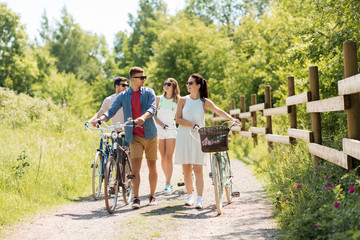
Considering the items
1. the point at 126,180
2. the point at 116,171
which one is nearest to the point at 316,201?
the point at 116,171

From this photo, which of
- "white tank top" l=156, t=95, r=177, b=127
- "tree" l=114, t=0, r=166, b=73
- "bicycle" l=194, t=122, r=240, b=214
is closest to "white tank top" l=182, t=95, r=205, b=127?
"bicycle" l=194, t=122, r=240, b=214

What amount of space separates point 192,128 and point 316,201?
2.64 meters

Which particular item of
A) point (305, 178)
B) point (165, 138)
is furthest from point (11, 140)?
point (305, 178)

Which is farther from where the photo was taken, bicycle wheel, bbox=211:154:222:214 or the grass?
bicycle wheel, bbox=211:154:222:214

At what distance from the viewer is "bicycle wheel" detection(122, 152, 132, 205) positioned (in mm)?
7559

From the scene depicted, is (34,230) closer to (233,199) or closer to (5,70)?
(233,199)

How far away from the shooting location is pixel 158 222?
6.23 m

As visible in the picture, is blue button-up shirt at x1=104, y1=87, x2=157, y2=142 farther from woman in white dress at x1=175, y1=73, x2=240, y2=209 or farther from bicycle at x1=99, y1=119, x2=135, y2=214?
woman in white dress at x1=175, y1=73, x2=240, y2=209

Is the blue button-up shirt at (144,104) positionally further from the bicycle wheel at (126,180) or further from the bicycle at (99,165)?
the bicycle at (99,165)

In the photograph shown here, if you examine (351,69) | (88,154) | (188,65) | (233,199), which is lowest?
(233,199)

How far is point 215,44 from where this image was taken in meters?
29.4

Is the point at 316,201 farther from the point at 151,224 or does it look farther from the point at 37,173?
the point at 37,173

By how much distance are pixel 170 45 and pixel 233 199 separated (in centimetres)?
2194

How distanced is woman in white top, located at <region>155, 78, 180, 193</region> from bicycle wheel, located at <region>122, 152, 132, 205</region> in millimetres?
1021
